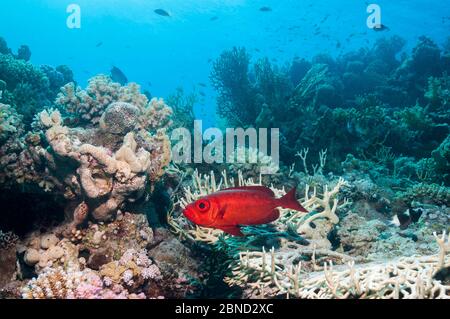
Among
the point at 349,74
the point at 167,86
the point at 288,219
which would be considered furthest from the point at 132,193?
the point at 167,86

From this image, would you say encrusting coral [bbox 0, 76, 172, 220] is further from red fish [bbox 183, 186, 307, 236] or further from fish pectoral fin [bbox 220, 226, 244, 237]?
fish pectoral fin [bbox 220, 226, 244, 237]

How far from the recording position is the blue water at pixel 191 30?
55197 millimetres

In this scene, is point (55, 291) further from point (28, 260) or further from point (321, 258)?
point (321, 258)

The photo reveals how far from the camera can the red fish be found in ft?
8.05

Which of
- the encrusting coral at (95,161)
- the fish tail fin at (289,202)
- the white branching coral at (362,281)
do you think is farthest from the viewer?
the encrusting coral at (95,161)

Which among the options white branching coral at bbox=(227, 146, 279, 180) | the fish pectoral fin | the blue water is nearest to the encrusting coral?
the fish pectoral fin

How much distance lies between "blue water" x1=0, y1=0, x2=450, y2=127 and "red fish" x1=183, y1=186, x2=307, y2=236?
40779 mm

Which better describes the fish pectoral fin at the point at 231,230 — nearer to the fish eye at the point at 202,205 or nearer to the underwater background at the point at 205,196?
the fish eye at the point at 202,205

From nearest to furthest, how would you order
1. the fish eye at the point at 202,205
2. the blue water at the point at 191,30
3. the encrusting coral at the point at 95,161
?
1. the fish eye at the point at 202,205
2. the encrusting coral at the point at 95,161
3. the blue water at the point at 191,30

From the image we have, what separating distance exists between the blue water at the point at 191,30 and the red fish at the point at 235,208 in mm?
40779

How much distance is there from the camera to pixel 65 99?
19.4ft

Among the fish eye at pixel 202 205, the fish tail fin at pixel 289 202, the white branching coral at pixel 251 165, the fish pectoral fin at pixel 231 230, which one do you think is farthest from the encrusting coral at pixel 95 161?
the white branching coral at pixel 251 165

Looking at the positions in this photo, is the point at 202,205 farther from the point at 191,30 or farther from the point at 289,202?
the point at 191,30
